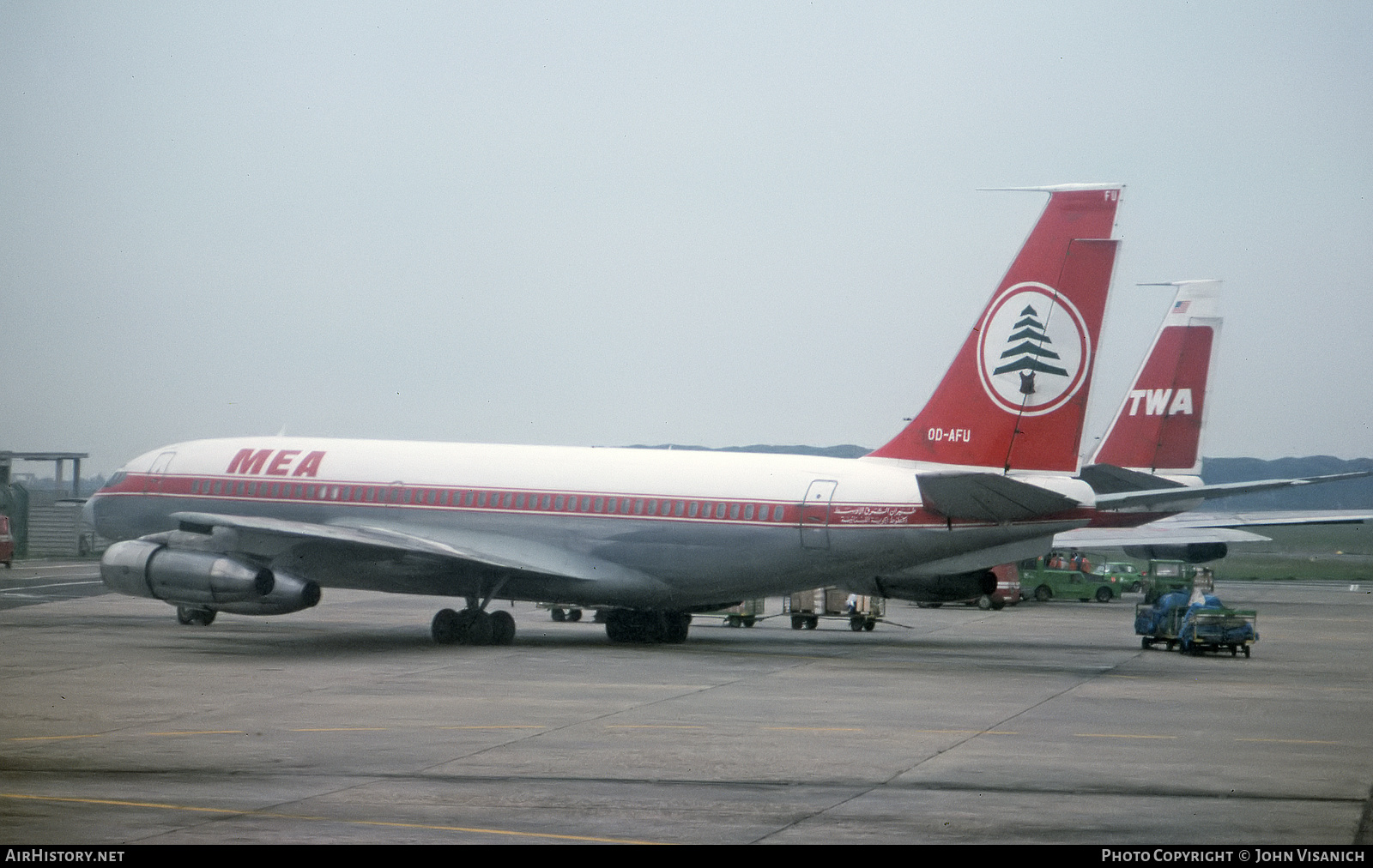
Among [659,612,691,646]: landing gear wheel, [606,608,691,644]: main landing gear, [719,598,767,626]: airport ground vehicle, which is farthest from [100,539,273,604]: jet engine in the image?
[719,598,767,626]: airport ground vehicle

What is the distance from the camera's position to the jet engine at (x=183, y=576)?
104 feet

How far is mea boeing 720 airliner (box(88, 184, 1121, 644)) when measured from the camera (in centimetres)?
2983

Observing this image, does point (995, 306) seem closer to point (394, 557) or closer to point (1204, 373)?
point (394, 557)

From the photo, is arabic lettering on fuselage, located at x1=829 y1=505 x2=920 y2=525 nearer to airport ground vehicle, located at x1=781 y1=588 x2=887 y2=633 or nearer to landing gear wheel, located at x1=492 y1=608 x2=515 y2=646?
landing gear wheel, located at x1=492 y1=608 x2=515 y2=646

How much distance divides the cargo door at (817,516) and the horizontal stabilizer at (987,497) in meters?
2.16

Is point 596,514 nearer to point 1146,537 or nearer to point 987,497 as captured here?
point 987,497

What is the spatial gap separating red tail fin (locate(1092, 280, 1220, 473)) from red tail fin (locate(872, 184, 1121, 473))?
63.2 ft

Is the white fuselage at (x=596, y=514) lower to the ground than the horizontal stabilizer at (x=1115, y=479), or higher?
lower

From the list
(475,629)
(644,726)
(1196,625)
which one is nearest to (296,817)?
(644,726)

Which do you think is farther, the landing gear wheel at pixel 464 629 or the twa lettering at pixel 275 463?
the twa lettering at pixel 275 463

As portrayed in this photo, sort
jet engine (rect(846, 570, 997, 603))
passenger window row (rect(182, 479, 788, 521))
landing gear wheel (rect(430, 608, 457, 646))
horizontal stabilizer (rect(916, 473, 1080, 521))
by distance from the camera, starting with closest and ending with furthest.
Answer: horizontal stabilizer (rect(916, 473, 1080, 521)) < passenger window row (rect(182, 479, 788, 521)) < jet engine (rect(846, 570, 997, 603)) < landing gear wheel (rect(430, 608, 457, 646))

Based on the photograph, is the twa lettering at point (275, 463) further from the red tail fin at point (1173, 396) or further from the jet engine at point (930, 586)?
the red tail fin at point (1173, 396)

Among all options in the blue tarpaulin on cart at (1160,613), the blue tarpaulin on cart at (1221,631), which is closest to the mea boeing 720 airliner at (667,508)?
the blue tarpaulin on cart at (1221,631)
